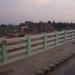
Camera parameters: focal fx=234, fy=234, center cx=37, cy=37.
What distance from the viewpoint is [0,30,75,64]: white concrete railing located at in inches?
368

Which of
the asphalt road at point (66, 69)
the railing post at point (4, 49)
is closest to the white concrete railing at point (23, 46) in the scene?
the railing post at point (4, 49)

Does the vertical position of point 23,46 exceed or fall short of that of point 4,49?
it falls short

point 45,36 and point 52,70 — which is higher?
point 45,36

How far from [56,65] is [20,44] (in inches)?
77.6

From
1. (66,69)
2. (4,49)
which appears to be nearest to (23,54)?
(4,49)

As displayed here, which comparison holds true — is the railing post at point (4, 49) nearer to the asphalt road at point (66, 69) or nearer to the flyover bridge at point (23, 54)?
the flyover bridge at point (23, 54)

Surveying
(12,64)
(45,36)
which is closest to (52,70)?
(12,64)

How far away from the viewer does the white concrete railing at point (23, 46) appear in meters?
9.34

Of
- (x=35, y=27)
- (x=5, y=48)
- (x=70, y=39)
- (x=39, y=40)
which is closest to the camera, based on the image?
(x=5, y=48)

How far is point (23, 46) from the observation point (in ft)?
36.8

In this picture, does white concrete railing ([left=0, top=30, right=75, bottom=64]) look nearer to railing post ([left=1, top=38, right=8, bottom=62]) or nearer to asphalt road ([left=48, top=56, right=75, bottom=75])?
railing post ([left=1, top=38, right=8, bottom=62])

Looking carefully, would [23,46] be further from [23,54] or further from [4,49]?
[4,49]

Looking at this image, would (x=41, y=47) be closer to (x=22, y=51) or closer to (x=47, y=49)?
(x=47, y=49)

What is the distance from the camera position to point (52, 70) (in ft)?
31.0
